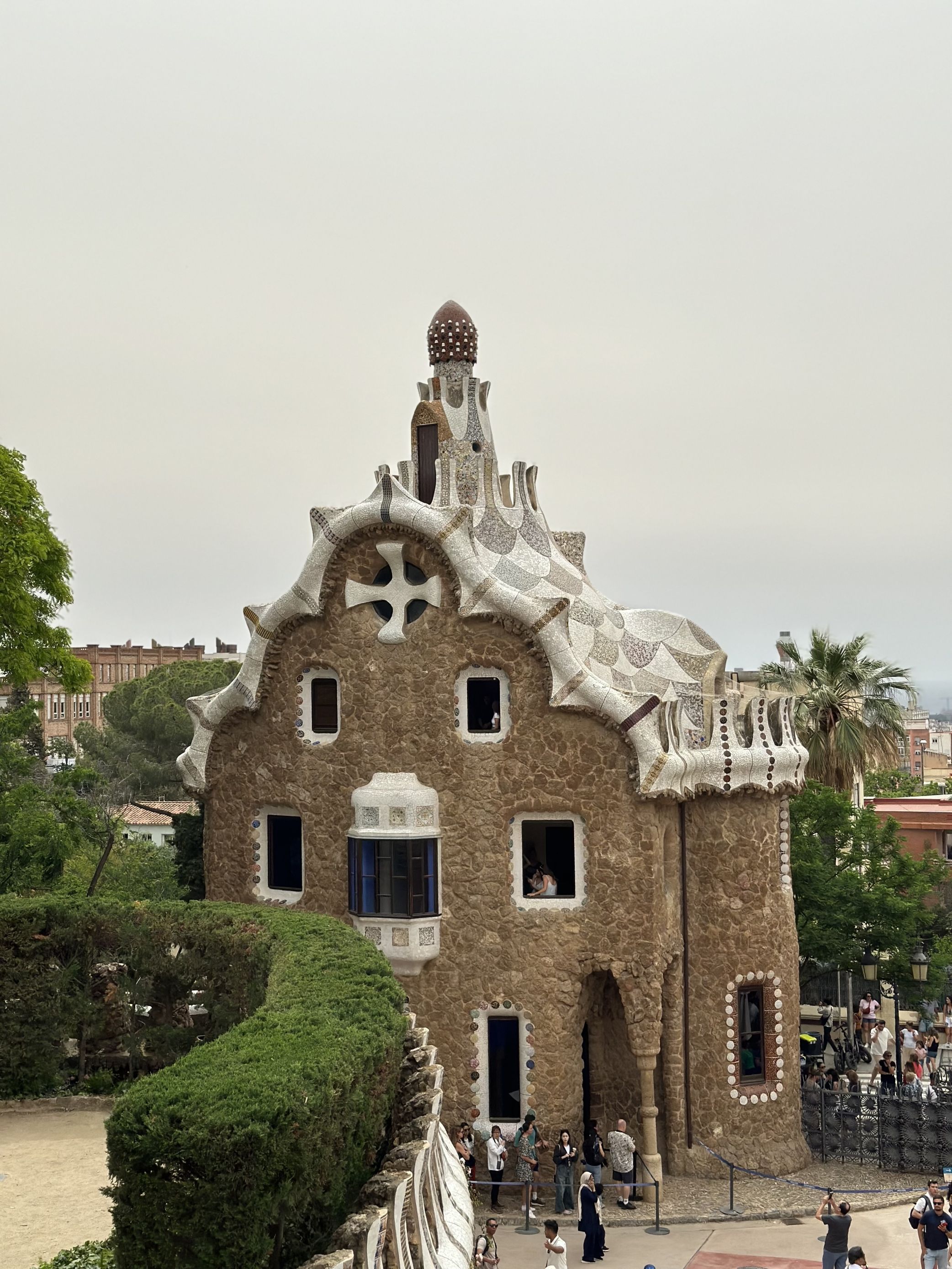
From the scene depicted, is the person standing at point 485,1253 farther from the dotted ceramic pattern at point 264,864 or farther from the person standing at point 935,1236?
the dotted ceramic pattern at point 264,864

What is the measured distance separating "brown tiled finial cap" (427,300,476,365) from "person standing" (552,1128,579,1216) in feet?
37.1

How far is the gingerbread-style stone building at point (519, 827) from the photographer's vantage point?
18.1 m

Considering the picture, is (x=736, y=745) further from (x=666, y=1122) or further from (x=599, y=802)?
(x=666, y=1122)

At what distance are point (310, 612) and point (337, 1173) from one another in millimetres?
11036

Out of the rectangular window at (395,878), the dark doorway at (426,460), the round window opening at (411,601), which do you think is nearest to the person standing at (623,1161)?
the rectangular window at (395,878)

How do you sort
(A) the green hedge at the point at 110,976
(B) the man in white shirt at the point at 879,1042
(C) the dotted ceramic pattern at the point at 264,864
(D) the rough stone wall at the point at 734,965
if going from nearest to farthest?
1. (A) the green hedge at the point at 110,976
2. (D) the rough stone wall at the point at 734,965
3. (C) the dotted ceramic pattern at the point at 264,864
4. (B) the man in white shirt at the point at 879,1042

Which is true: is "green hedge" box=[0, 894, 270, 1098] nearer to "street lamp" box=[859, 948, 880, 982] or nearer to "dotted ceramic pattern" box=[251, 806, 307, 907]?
"dotted ceramic pattern" box=[251, 806, 307, 907]

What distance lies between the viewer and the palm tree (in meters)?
Answer: 26.1

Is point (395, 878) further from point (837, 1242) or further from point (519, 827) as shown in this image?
point (837, 1242)

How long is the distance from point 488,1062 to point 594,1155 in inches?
75.0

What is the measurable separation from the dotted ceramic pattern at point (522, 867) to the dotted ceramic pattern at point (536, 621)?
1.13m

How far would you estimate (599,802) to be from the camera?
18.1 m

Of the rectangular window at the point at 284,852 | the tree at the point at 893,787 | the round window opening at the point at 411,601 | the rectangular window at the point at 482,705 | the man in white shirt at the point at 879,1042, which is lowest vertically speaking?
the man in white shirt at the point at 879,1042

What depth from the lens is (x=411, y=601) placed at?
739 inches
